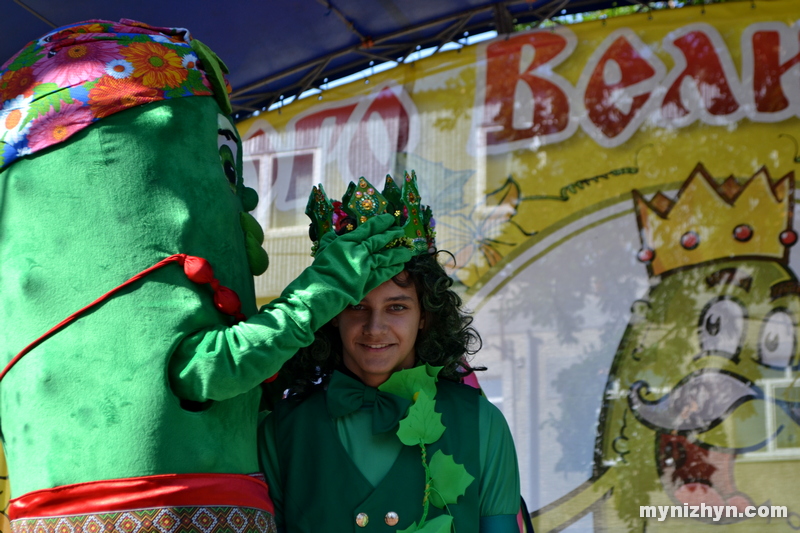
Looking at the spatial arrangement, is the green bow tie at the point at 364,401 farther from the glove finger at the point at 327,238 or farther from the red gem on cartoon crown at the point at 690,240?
the red gem on cartoon crown at the point at 690,240

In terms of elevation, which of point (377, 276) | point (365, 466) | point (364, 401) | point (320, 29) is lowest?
point (365, 466)

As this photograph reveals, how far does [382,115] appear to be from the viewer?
4.64 m

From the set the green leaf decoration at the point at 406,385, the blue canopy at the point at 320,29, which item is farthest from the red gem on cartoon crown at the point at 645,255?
the green leaf decoration at the point at 406,385

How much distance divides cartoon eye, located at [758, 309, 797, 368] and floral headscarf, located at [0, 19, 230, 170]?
10.2ft

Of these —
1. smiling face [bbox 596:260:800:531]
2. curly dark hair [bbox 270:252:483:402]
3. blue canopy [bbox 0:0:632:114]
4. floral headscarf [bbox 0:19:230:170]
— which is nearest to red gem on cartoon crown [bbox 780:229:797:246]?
smiling face [bbox 596:260:800:531]

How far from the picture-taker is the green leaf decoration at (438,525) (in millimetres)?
1698

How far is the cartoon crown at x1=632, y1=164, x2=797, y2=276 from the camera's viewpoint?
3975mm

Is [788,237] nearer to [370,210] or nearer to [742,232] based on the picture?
[742,232]

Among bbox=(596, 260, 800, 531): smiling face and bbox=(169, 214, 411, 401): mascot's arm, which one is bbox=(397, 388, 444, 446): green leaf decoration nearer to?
bbox=(169, 214, 411, 401): mascot's arm

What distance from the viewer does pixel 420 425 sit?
1.81m

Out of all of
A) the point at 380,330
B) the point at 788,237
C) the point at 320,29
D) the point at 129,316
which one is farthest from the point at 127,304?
the point at 788,237

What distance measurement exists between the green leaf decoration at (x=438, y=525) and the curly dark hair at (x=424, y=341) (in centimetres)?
42

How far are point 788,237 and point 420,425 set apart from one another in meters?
2.85

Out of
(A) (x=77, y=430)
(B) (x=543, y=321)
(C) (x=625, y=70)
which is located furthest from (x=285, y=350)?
(C) (x=625, y=70)
